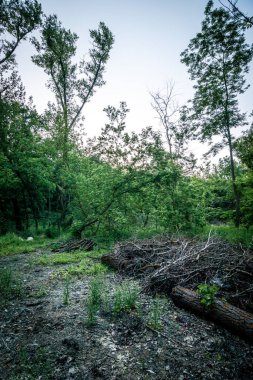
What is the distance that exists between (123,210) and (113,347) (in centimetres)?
885

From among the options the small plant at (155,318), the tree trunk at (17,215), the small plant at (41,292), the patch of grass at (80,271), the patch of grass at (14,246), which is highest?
the tree trunk at (17,215)

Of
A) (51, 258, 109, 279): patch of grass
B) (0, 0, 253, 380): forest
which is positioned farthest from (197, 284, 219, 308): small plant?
(51, 258, 109, 279): patch of grass

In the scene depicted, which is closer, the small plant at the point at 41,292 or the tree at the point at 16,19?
the small plant at the point at 41,292

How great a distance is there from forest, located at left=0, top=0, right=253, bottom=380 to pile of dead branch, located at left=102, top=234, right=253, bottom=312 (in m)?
0.03

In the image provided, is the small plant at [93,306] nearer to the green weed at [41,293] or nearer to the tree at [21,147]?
the green weed at [41,293]

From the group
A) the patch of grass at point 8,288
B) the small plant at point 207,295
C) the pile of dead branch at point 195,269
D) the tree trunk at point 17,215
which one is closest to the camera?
the small plant at point 207,295

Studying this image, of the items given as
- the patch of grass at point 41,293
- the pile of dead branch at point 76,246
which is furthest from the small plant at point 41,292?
the pile of dead branch at point 76,246

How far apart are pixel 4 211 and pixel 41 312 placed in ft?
58.0

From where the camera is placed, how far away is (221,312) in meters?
3.50

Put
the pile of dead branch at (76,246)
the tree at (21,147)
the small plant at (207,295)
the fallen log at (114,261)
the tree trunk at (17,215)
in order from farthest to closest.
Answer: the tree trunk at (17,215) → the tree at (21,147) → the pile of dead branch at (76,246) → the fallen log at (114,261) → the small plant at (207,295)

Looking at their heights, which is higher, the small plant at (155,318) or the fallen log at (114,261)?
the fallen log at (114,261)

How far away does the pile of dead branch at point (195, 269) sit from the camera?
14.3ft

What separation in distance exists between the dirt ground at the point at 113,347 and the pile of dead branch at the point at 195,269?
2.34 ft

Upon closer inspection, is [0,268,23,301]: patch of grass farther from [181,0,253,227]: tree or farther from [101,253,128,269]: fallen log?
[181,0,253,227]: tree
